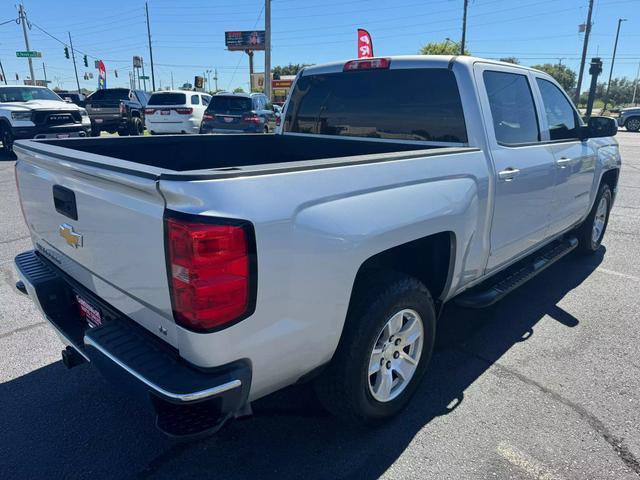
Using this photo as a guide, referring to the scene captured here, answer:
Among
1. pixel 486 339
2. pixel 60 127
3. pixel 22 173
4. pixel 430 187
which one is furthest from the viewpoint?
pixel 60 127

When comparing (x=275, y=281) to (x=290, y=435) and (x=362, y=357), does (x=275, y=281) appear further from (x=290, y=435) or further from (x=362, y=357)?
(x=290, y=435)

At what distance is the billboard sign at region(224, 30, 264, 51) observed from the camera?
49.2 m

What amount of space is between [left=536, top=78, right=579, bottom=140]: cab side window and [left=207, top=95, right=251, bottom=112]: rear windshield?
11679 mm

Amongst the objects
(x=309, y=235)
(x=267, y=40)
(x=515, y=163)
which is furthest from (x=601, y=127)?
(x=267, y=40)

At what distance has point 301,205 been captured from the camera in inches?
73.7

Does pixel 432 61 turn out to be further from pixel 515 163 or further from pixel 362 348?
pixel 362 348

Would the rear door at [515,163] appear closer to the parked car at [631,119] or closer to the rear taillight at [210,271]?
the rear taillight at [210,271]

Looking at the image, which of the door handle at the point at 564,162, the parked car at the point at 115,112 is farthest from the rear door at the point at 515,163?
the parked car at the point at 115,112

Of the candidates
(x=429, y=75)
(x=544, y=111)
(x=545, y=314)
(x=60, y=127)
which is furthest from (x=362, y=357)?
(x=60, y=127)

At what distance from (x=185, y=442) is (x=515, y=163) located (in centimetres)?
268

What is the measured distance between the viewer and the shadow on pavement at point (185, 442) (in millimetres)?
2330

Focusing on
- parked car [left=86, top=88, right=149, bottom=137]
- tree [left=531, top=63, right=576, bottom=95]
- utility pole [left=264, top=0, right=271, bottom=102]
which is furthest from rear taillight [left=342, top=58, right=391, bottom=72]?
tree [left=531, top=63, right=576, bottom=95]

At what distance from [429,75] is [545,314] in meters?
2.29

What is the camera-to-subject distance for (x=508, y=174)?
3105 mm
